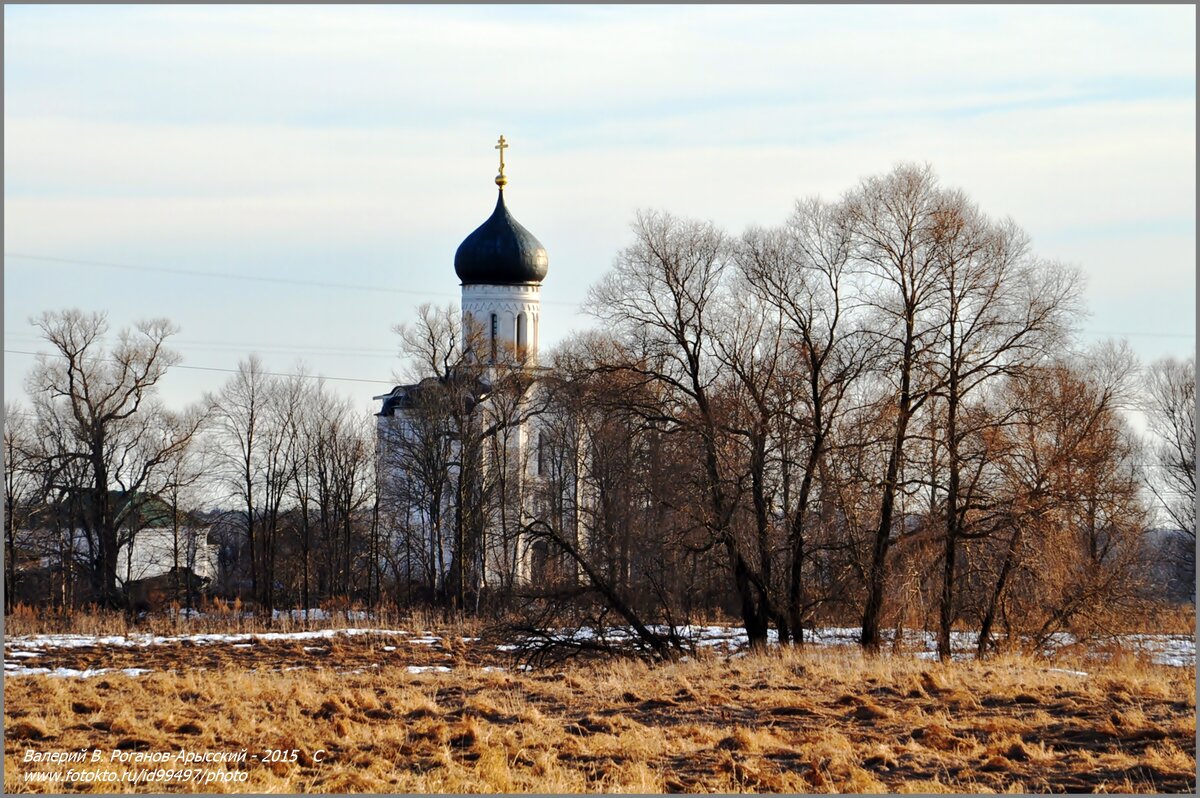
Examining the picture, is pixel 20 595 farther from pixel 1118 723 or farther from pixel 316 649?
pixel 1118 723

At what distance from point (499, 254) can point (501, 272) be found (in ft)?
2.37

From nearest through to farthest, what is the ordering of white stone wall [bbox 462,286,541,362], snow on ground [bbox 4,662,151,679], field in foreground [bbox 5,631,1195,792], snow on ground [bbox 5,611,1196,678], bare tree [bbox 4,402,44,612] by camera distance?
field in foreground [bbox 5,631,1195,792], snow on ground [bbox 4,662,151,679], snow on ground [bbox 5,611,1196,678], bare tree [bbox 4,402,44,612], white stone wall [bbox 462,286,541,362]

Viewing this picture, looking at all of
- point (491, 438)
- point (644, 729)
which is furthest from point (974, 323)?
point (491, 438)

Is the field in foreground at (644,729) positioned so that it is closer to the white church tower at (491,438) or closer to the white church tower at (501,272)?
the white church tower at (491,438)

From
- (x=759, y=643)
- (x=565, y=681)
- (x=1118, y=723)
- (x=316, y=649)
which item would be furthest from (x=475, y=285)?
(x=1118, y=723)

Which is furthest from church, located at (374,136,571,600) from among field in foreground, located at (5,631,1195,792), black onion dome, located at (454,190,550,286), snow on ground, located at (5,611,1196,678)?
field in foreground, located at (5,631,1195,792)

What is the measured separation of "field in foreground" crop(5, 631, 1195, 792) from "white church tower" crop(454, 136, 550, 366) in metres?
37.4

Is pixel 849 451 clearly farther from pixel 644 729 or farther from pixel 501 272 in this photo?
pixel 501 272

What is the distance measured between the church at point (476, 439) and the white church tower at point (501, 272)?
0.13 feet

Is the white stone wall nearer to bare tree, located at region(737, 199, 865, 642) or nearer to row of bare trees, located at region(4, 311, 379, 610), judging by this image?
row of bare trees, located at region(4, 311, 379, 610)

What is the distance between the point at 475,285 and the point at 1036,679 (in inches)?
1674

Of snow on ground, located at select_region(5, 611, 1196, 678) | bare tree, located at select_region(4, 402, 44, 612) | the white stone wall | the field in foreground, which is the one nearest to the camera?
the field in foreground

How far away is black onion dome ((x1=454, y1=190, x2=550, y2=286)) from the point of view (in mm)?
57312

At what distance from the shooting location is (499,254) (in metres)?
57.3
